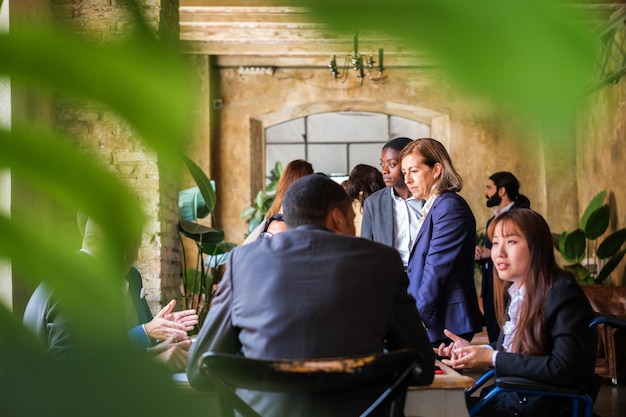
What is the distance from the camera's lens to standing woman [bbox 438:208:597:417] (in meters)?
2.08

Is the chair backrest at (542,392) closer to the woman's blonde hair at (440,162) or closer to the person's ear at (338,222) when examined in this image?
the person's ear at (338,222)

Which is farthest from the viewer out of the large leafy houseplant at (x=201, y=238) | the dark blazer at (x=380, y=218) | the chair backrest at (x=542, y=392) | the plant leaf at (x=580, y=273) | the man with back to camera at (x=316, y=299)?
the plant leaf at (x=580, y=273)

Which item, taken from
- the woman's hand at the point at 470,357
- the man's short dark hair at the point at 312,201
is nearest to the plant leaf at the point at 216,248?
the woman's hand at the point at 470,357

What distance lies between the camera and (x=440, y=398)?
1874 mm

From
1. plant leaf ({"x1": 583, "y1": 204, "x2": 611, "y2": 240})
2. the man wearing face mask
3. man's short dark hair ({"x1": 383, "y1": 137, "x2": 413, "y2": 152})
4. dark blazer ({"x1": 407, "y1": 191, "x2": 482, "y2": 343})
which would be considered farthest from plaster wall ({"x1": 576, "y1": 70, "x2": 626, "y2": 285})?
plant leaf ({"x1": 583, "y1": 204, "x2": 611, "y2": 240})

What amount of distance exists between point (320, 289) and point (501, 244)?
0.87 meters

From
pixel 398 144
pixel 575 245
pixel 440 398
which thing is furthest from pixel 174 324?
pixel 575 245

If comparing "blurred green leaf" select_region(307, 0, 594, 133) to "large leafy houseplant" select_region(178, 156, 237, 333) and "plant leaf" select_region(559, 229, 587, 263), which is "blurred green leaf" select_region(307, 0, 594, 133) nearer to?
"large leafy houseplant" select_region(178, 156, 237, 333)

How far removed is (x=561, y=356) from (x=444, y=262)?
2.11 ft

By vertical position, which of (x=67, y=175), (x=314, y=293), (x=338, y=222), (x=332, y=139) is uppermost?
(x=332, y=139)

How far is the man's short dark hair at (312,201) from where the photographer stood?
178cm

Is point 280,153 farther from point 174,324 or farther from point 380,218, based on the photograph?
Result: point 174,324

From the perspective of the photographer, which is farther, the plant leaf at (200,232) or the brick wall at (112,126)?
the plant leaf at (200,232)

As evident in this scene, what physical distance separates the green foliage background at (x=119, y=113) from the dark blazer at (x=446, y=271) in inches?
98.4
